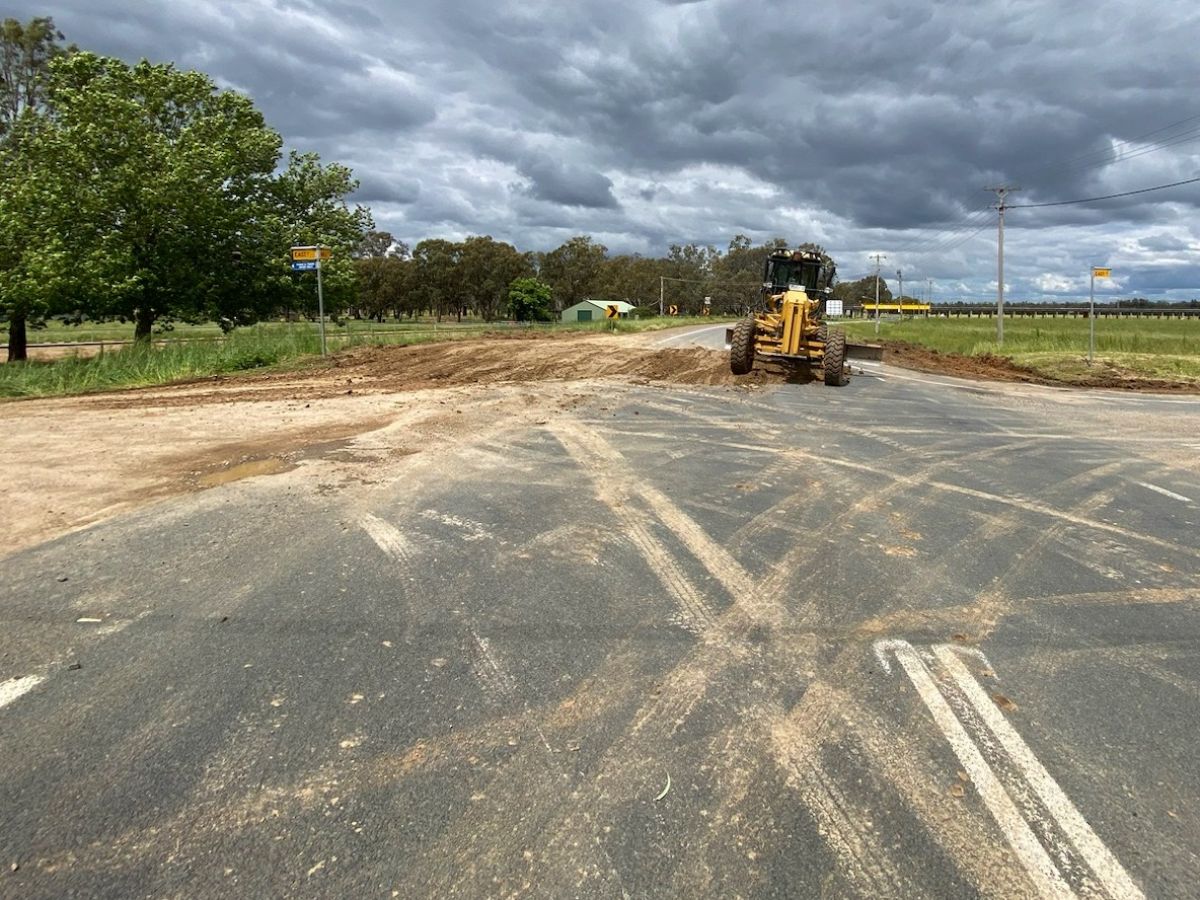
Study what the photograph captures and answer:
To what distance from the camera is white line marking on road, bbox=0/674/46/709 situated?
352cm

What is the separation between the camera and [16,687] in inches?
143

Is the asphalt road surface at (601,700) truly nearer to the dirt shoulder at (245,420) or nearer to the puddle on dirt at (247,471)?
the puddle on dirt at (247,471)

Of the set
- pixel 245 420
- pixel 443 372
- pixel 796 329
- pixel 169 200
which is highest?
pixel 169 200

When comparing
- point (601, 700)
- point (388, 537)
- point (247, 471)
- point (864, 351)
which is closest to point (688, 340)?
point (864, 351)

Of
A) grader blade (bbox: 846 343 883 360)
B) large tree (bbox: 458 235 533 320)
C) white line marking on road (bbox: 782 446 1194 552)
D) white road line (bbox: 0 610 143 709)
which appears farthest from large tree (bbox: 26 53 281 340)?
large tree (bbox: 458 235 533 320)

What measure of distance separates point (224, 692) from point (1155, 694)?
442 cm

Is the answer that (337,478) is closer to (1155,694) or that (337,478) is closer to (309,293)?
(1155,694)

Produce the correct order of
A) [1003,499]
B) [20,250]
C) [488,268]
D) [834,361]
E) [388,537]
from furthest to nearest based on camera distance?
[488,268], [20,250], [834,361], [1003,499], [388,537]

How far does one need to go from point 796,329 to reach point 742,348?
139 centimetres

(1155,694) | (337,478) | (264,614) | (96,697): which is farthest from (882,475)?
(96,697)

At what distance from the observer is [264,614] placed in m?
4.47

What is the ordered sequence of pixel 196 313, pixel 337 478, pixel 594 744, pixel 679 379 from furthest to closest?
1. pixel 196 313
2. pixel 679 379
3. pixel 337 478
4. pixel 594 744

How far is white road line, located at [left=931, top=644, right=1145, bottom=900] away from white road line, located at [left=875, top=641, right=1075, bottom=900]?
0.12m

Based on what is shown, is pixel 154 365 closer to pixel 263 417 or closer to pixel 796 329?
pixel 263 417
